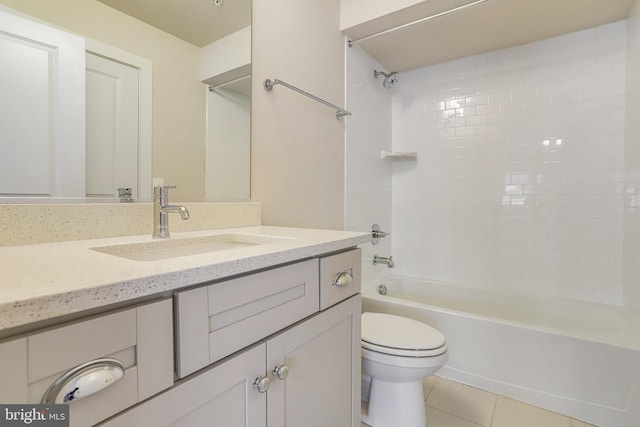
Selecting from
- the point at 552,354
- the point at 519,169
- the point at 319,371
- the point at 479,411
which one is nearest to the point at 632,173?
the point at 519,169

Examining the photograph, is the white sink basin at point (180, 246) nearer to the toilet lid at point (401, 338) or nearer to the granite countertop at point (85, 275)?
the granite countertop at point (85, 275)

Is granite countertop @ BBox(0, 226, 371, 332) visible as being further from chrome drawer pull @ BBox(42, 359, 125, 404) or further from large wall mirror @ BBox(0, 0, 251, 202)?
large wall mirror @ BBox(0, 0, 251, 202)

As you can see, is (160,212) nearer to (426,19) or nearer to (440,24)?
(426,19)

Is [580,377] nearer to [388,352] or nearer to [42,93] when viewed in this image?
Answer: [388,352]

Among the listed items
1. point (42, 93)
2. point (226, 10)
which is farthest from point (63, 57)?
point (226, 10)

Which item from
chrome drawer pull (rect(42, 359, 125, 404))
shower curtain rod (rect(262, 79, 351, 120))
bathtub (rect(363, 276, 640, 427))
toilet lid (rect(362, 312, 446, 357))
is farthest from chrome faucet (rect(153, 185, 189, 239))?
bathtub (rect(363, 276, 640, 427))

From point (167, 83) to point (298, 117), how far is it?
2.37 ft

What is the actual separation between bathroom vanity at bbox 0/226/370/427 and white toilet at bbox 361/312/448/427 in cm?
38

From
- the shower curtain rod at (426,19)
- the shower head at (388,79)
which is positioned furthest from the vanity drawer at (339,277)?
the shower head at (388,79)

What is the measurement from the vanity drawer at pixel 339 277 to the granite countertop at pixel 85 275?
139 millimetres

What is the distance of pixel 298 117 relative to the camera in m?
1.70

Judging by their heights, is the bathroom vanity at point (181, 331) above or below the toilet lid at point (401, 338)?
above

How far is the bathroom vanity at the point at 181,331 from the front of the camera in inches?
15.4

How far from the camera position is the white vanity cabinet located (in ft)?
1.79
